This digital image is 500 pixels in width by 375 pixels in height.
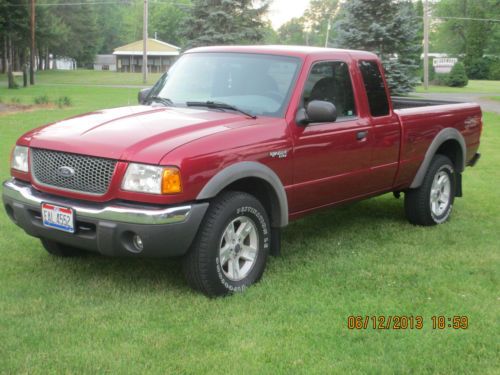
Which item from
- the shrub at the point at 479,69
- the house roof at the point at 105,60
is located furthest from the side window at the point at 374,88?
the house roof at the point at 105,60

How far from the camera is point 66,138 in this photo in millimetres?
4488

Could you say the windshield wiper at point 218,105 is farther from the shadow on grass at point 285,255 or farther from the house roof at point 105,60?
the house roof at point 105,60

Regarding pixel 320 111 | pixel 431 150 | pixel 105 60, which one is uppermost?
pixel 105 60

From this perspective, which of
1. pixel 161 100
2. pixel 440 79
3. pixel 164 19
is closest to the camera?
pixel 161 100

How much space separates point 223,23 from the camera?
2973 centimetres

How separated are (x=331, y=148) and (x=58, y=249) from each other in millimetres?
2518

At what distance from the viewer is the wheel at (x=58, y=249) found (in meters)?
5.38

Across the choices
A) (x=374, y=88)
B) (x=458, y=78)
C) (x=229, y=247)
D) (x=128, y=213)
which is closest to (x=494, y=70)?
(x=458, y=78)

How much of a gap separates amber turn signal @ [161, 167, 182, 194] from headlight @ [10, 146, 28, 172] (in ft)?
4.44

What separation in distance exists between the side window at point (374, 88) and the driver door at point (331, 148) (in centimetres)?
25

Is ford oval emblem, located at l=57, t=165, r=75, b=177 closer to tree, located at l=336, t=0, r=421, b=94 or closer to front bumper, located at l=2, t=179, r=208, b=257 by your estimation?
front bumper, located at l=2, t=179, r=208, b=257

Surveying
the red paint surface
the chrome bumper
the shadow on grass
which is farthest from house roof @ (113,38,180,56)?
the chrome bumper

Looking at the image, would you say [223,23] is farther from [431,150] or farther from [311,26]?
[311,26]

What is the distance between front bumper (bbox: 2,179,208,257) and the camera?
13.4ft
